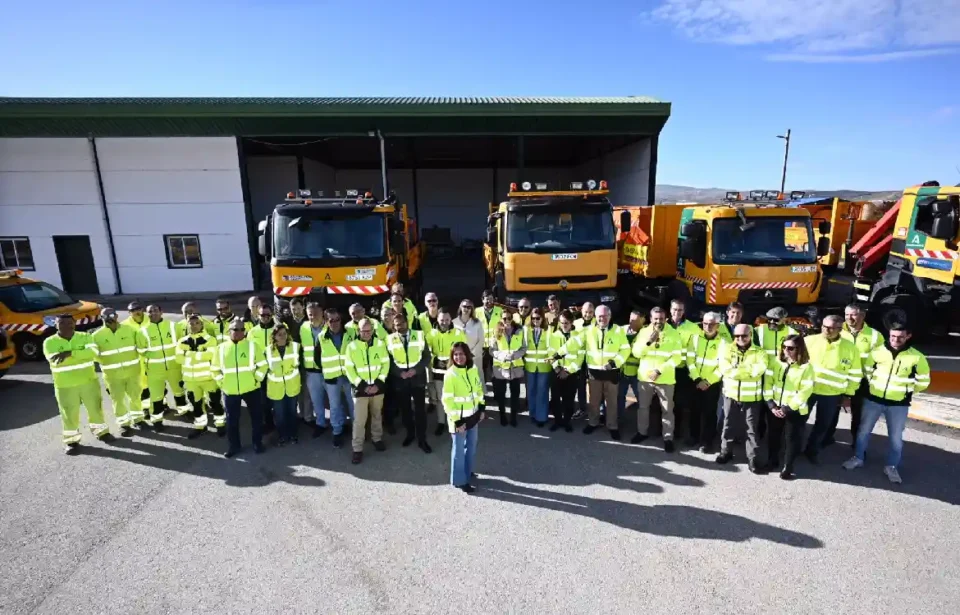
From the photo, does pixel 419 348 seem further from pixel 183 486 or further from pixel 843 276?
pixel 843 276

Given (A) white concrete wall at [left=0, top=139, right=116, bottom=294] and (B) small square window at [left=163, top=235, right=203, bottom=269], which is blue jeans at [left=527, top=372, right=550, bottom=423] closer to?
(B) small square window at [left=163, top=235, right=203, bottom=269]

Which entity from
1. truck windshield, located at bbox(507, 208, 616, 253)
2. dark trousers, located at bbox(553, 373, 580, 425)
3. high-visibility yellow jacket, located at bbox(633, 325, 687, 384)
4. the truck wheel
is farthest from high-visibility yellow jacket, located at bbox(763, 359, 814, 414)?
the truck wheel

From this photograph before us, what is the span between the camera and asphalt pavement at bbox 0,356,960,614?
3822 millimetres

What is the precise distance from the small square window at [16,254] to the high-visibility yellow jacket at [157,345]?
15.5m

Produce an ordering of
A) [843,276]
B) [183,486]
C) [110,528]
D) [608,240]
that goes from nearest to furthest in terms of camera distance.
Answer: [110,528] → [183,486] → [608,240] → [843,276]

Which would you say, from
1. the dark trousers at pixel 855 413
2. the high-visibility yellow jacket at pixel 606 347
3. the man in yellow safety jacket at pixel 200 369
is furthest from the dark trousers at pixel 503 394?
the dark trousers at pixel 855 413

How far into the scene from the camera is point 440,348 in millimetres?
6375

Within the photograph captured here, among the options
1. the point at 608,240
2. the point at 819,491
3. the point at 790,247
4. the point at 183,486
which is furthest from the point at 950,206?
the point at 183,486

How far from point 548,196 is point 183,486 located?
7.76m

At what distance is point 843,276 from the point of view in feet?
49.0

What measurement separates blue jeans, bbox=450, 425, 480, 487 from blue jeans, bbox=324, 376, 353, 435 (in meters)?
1.76

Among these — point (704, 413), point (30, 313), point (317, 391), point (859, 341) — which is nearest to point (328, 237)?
point (317, 391)

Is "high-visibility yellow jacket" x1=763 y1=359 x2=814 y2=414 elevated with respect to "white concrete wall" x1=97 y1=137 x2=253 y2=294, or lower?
lower

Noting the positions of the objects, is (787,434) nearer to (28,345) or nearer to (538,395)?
(538,395)
